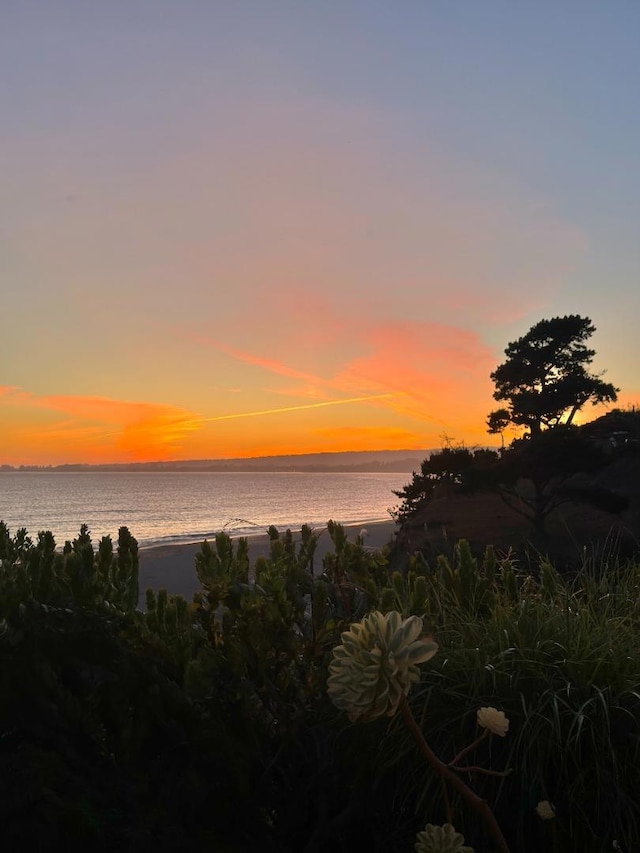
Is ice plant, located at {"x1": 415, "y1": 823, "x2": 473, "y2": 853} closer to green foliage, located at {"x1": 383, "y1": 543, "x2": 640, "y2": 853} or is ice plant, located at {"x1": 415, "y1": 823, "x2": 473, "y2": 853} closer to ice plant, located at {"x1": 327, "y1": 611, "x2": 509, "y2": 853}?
ice plant, located at {"x1": 327, "y1": 611, "x2": 509, "y2": 853}

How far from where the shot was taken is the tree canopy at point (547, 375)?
29.6m

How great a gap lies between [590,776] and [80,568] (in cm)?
274

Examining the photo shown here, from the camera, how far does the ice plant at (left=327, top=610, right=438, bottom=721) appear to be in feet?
5.41

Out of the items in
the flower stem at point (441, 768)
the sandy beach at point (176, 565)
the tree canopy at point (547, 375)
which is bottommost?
the sandy beach at point (176, 565)

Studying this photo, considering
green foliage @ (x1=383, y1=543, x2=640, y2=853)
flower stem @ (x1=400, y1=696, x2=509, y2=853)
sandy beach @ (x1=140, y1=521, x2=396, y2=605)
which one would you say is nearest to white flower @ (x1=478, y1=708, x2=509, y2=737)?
flower stem @ (x1=400, y1=696, x2=509, y2=853)

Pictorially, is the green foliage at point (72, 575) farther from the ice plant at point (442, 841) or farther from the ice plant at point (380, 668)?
the ice plant at point (442, 841)

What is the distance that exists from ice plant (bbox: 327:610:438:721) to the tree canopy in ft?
94.8

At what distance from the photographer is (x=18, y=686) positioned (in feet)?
7.77

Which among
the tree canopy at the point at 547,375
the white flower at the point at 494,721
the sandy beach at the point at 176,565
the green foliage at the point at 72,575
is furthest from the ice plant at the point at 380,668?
the tree canopy at the point at 547,375

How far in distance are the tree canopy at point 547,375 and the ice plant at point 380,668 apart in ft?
94.8

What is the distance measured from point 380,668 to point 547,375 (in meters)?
30.3

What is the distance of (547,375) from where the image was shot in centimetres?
3012

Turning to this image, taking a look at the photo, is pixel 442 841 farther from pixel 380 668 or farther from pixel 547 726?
pixel 547 726

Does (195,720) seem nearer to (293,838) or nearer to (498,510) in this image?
(293,838)
